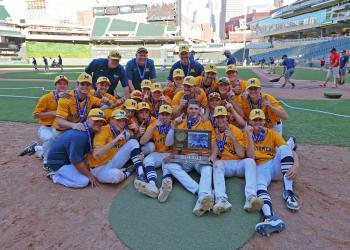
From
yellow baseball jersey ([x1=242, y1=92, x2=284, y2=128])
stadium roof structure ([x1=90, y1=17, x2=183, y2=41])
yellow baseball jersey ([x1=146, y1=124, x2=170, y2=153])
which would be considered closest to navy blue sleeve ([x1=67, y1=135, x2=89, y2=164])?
yellow baseball jersey ([x1=146, y1=124, x2=170, y2=153])

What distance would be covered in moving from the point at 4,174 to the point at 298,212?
4998mm

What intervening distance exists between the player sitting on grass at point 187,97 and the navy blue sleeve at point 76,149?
1.82 metres

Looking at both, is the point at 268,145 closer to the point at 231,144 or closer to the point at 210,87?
the point at 231,144

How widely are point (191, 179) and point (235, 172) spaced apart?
2.37 feet

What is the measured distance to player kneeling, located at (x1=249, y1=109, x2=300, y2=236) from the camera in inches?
142

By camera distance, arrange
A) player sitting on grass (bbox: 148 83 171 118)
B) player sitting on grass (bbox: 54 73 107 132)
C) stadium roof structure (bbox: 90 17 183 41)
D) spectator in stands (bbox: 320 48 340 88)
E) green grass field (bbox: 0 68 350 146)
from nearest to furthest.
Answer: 1. player sitting on grass (bbox: 54 73 107 132)
2. player sitting on grass (bbox: 148 83 171 118)
3. green grass field (bbox: 0 68 350 146)
4. spectator in stands (bbox: 320 48 340 88)
5. stadium roof structure (bbox: 90 17 183 41)

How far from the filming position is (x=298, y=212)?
3.78m

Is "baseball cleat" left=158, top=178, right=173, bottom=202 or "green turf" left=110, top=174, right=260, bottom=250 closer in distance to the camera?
"green turf" left=110, top=174, right=260, bottom=250

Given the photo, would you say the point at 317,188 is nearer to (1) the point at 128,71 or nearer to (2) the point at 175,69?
(2) the point at 175,69

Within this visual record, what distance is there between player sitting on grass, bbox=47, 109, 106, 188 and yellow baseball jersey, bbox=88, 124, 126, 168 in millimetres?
82

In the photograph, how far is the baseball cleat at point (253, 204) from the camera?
11.6 ft

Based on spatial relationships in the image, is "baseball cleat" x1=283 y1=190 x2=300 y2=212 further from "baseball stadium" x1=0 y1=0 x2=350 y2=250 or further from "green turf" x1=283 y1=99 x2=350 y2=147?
"green turf" x1=283 y1=99 x2=350 y2=147

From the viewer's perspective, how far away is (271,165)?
4.32 metres

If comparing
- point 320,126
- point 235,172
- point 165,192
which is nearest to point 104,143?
point 165,192
